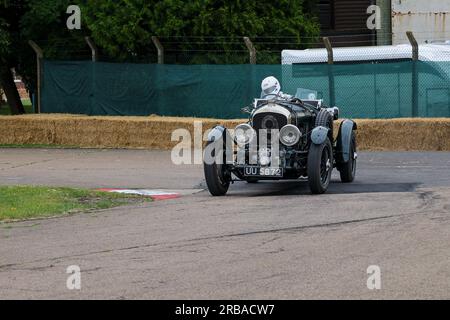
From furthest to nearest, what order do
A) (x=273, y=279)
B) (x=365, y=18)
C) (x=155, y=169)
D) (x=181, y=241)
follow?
(x=365, y=18) < (x=155, y=169) < (x=181, y=241) < (x=273, y=279)

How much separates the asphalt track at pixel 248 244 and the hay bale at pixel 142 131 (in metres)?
5.10

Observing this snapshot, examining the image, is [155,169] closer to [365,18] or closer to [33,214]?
[33,214]

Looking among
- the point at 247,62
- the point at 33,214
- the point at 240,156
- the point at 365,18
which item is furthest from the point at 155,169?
the point at 365,18

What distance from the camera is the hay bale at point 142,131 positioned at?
73.6 ft

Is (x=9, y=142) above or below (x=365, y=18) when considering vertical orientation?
below

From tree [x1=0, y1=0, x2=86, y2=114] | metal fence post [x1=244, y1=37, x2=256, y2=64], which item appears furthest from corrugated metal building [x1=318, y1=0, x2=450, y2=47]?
metal fence post [x1=244, y1=37, x2=256, y2=64]

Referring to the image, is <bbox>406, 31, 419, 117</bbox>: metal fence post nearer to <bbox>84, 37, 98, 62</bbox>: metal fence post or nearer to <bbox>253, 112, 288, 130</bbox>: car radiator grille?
<bbox>84, 37, 98, 62</bbox>: metal fence post

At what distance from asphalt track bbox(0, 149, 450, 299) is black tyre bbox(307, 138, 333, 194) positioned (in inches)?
7.1

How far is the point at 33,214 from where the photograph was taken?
13.3m

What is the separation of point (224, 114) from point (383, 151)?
4402 millimetres

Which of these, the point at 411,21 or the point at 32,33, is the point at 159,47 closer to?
the point at 32,33

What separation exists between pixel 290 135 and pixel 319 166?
0.67 meters

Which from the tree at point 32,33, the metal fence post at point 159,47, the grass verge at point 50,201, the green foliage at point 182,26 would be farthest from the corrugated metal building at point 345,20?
the grass verge at point 50,201

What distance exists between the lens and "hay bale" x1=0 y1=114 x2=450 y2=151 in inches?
883
